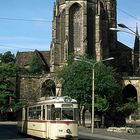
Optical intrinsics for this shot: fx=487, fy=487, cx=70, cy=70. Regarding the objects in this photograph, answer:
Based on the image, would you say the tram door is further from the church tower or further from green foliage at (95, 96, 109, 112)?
the church tower

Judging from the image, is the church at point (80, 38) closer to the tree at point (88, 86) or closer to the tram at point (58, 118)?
the tree at point (88, 86)

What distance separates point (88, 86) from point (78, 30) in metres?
36.4

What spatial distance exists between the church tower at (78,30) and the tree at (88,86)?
2901cm

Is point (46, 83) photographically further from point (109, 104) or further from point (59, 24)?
point (109, 104)

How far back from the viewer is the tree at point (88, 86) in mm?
66562

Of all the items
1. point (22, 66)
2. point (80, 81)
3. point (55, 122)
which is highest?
point (22, 66)

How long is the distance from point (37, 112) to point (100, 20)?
7210 centimetres

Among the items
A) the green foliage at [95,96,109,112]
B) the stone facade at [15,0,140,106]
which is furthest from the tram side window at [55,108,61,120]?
the stone facade at [15,0,140,106]

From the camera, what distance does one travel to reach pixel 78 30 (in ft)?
334

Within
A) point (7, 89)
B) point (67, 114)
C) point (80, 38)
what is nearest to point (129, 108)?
point (67, 114)

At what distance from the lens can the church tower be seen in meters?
101

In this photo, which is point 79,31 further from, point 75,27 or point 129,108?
point 129,108

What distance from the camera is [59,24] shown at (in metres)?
104

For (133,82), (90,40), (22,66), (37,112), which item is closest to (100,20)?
(90,40)
